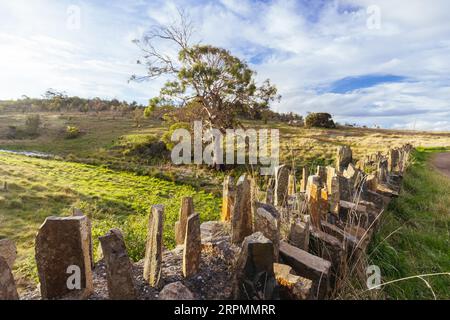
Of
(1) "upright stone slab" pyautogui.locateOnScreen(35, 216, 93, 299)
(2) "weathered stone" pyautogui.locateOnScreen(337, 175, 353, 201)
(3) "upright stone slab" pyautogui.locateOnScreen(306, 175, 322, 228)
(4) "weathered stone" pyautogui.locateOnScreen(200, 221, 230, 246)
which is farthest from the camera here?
(2) "weathered stone" pyautogui.locateOnScreen(337, 175, 353, 201)

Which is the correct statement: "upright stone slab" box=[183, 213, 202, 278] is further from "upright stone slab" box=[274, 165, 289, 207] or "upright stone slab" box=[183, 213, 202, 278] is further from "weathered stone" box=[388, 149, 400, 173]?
Answer: "weathered stone" box=[388, 149, 400, 173]

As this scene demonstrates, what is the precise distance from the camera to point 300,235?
102 inches

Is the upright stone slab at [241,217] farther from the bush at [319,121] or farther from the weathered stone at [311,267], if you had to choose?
the bush at [319,121]

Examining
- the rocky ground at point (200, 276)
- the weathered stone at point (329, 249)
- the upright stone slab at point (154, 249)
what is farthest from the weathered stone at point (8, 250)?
the weathered stone at point (329, 249)

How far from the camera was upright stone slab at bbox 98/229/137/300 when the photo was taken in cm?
180

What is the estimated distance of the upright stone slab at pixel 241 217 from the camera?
8.45 ft

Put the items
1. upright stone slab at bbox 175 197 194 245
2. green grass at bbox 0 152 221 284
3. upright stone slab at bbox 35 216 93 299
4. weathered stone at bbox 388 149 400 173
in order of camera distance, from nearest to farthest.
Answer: upright stone slab at bbox 35 216 93 299, upright stone slab at bbox 175 197 194 245, green grass at bbox 0 152 221 284, weathered stone at bbox 388 149 400 173

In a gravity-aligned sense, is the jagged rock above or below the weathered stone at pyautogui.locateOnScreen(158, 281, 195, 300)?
above

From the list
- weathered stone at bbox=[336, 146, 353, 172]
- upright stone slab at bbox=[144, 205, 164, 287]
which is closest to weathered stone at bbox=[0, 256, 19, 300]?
upright stone slab at bbox=[144, 205, 164, 287]

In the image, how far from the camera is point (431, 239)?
4.18m

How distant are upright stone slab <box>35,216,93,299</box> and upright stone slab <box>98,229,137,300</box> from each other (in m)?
0.14

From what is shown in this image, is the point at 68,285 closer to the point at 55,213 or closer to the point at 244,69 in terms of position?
the point at 55,213

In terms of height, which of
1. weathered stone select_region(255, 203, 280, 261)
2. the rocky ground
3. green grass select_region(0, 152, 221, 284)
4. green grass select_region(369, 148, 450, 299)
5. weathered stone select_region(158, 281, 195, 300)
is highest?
weathered stone select_region(255, 203, 280, 261)
